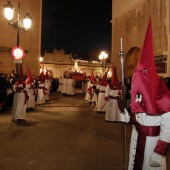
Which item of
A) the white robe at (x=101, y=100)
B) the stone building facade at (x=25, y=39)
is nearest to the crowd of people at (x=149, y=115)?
the white robe at (x=101, y=100)

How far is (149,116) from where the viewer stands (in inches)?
129

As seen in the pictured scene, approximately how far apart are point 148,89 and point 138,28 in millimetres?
13133

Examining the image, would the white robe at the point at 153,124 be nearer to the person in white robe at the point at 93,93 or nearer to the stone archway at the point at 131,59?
the person in white robe at the point at 93,93

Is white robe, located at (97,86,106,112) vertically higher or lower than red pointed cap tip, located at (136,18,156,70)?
lower

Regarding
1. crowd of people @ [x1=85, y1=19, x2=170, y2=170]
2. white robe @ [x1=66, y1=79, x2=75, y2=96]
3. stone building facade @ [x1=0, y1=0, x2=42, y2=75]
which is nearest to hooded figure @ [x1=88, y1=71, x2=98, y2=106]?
white robe @ [x1=66, y1=79, x2=75, y2=96]

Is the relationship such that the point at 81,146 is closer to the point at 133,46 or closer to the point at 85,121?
the point at 85,121

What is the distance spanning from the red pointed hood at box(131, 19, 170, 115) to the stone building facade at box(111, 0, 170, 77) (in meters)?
9.57

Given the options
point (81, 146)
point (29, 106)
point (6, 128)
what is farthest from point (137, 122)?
point (29, 106)

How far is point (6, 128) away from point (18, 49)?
159 inches

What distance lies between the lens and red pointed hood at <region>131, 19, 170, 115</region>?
10.1ft

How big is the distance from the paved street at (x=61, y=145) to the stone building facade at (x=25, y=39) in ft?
51.6

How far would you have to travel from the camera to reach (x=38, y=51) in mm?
27422

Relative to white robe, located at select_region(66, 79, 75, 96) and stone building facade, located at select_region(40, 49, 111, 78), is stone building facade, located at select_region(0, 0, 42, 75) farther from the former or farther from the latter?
stone building facade, located at select_region(40, 49, 111, 78)

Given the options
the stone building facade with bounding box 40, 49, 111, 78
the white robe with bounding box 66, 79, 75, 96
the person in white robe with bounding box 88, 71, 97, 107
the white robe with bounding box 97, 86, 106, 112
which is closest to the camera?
the white robe with bounding box 97, 86, 106, 112
